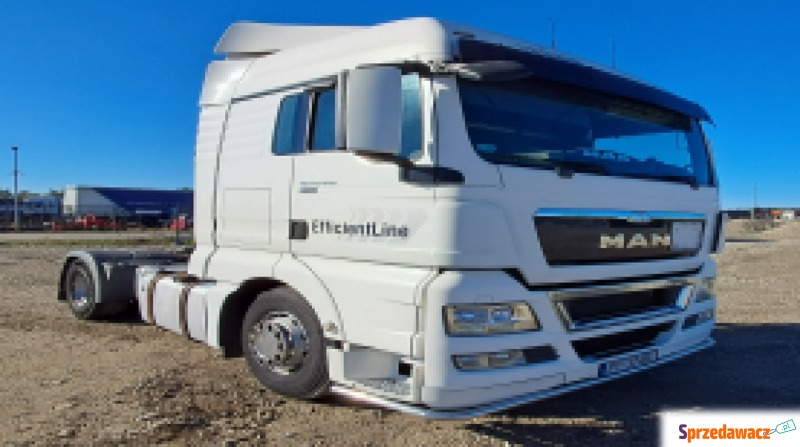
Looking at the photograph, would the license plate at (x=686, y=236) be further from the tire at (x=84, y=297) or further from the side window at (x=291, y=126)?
the tire at (x=84, y=297)

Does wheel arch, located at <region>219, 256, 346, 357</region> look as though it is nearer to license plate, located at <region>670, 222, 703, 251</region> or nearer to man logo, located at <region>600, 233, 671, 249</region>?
man logo, located at <region>600, 233, 671, 249</region>

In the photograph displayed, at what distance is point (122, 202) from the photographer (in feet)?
170

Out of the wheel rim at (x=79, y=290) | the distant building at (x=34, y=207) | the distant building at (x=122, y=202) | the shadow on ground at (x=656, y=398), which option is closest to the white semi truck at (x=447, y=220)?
the shadow on ground at (x=656, y=398)

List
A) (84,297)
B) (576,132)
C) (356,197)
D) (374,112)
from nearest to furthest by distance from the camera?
(374,112)
(356,197)
(576,132)
(84,297)

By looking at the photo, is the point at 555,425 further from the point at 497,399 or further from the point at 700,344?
the point at 700,344

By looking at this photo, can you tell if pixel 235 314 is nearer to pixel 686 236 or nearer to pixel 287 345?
pixel 287 345

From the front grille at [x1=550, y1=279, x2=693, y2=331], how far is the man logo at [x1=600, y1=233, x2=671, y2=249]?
0.27m

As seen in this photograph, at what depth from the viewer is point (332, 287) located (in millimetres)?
3748

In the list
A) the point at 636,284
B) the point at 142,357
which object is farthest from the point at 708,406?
the point at 142,357

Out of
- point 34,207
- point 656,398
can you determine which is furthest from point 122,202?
point 656,398

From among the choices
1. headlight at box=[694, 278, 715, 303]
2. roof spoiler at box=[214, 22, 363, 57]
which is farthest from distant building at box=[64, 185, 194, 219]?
headlight at box=[694, 278, 715, 303]

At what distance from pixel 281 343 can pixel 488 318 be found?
165 centimetres

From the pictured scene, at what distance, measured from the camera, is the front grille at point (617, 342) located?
3.60 m

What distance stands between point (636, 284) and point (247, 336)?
9.50ft
